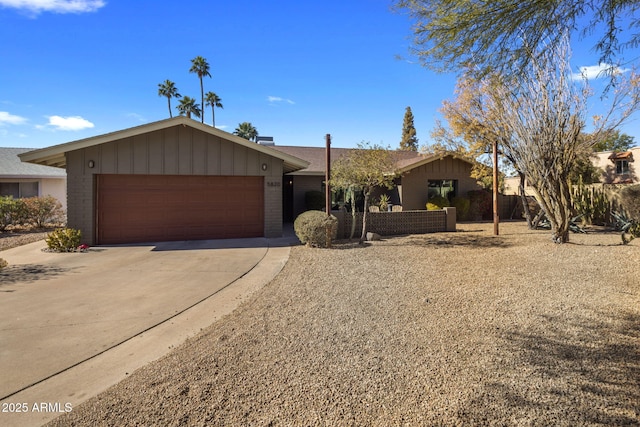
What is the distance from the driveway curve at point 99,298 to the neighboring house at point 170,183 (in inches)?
60.5

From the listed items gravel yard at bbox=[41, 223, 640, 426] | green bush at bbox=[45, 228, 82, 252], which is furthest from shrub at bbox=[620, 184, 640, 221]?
green bush at bbox=[45, 228, 82, 252]

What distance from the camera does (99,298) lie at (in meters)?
5.84

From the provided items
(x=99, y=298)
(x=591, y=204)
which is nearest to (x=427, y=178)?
(x=591, y=204)

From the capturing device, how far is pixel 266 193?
12.7 meters

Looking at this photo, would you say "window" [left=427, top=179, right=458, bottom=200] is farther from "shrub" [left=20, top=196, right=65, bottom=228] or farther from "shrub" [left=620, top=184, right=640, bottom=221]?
"shrub" [left=20, top=196, right=65, bottom=228]

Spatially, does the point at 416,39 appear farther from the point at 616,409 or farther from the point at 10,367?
the point at 10,367

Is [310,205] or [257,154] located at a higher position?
[257,154]

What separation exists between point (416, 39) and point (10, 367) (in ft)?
21.6

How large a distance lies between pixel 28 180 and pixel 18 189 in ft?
2.21

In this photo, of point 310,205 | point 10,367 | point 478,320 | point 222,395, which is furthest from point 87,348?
point 310,205

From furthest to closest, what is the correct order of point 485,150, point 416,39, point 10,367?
point 485,150
point 416,39
point 10,367

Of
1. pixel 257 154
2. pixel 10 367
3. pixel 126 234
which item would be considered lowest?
pixel 10 367

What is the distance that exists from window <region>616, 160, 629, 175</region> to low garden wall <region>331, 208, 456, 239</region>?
2298 centimetres

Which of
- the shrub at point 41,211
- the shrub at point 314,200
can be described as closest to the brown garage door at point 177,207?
the shrub at point 314,200
